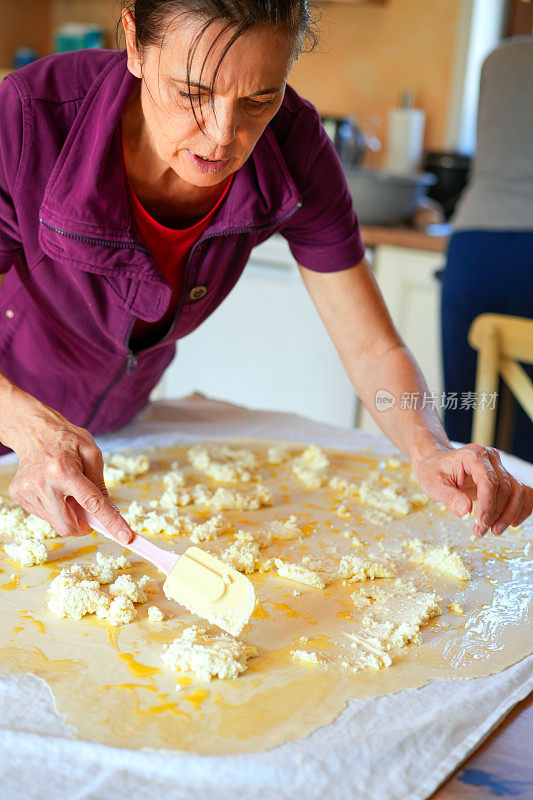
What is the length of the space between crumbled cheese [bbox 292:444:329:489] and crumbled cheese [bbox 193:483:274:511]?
0.09m

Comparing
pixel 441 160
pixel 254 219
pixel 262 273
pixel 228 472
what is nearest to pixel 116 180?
pixel 254 219

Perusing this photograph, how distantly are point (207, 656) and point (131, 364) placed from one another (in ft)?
1.94

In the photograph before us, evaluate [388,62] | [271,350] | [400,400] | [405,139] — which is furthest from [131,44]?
[388,62]

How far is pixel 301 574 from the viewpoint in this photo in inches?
40.8

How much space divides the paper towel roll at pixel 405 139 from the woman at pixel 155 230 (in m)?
2.04

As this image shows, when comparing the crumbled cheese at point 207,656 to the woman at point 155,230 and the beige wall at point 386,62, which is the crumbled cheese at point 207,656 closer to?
the woman at point 155,230

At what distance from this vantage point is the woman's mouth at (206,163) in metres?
0.97

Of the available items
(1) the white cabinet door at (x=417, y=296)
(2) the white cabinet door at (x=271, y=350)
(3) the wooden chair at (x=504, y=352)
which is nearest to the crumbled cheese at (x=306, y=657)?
(3) the wooden chair at (x=504, y=352)

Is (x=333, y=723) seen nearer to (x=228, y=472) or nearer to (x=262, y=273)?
(x=228, y=472)

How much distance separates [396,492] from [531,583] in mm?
294

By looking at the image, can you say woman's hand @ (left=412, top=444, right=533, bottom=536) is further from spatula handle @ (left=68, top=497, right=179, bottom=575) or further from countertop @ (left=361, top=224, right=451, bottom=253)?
countertop @ (left=361, top=224, right=451, bottom=253)

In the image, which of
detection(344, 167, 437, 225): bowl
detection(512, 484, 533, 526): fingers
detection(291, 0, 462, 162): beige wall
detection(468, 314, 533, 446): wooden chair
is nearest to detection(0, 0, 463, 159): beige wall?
detection(291, 0, 462, 162): beige wall

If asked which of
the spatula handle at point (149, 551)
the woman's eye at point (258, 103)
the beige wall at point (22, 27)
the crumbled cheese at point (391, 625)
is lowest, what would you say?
the crumbled cheese at point (391, 625)

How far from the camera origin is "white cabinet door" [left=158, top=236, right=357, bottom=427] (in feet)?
9.61
